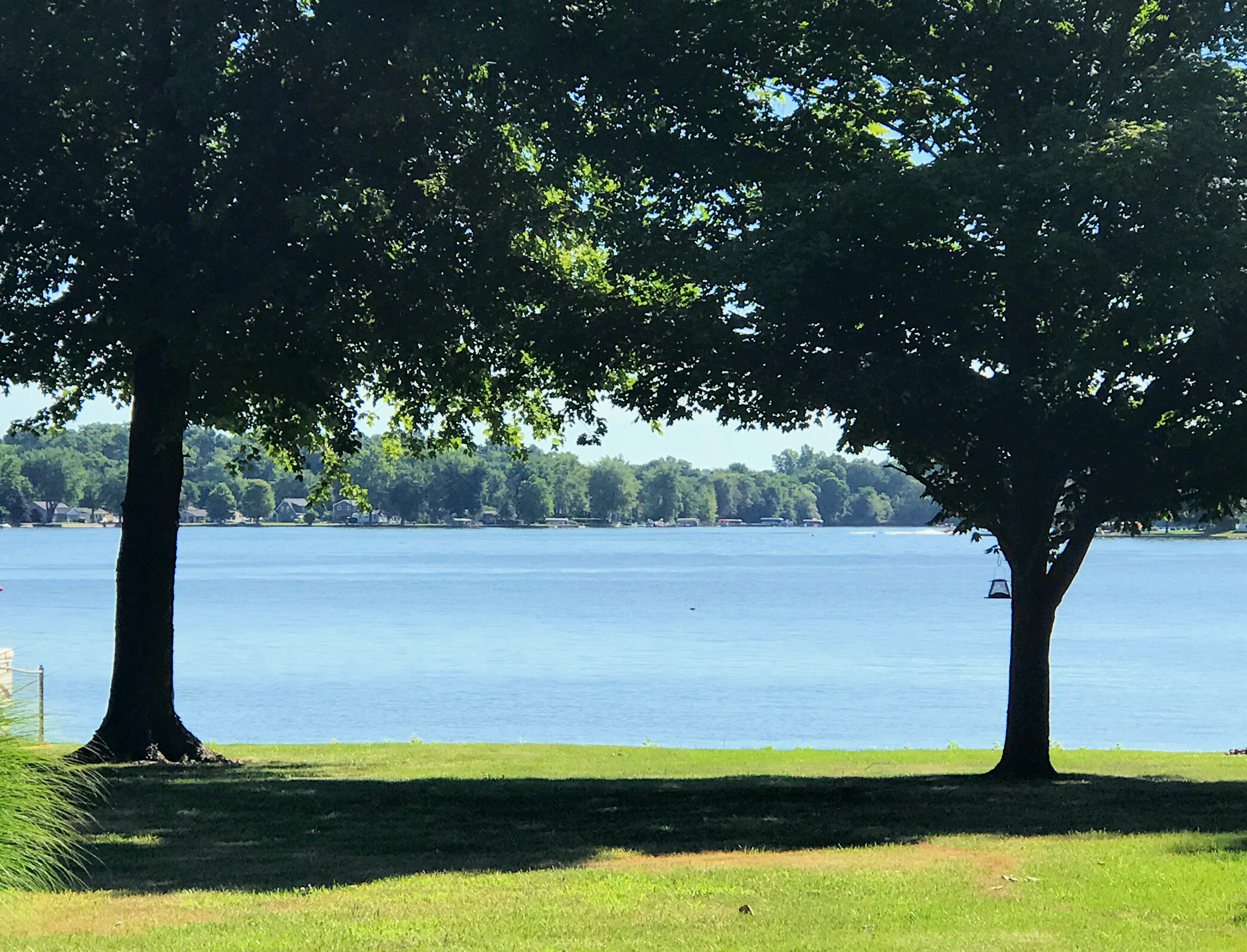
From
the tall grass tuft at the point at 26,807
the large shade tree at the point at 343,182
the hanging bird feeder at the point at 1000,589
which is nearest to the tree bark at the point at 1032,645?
the large shade tree at the point at 343,182

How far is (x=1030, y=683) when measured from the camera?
18.9 metres

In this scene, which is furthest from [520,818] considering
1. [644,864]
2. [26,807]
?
[26,807]

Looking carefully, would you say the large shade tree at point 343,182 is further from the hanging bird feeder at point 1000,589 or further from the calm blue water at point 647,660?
the hanging bird feeder at point 1000,589

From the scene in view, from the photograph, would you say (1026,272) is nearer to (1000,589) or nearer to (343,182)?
(343,182)

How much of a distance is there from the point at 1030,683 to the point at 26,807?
13013mm

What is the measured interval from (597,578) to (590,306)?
114 m

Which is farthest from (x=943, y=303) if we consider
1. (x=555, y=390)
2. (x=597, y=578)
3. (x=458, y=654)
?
(x=597, y=578)

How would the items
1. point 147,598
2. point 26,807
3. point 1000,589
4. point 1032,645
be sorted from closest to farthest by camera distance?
point 26,807 → point 1032,645 → point 147,598 → point 1000,589

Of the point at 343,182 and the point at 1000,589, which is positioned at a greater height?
the point at 343,182

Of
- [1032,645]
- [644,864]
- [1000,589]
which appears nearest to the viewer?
[644,864]

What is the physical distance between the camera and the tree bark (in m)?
18.6

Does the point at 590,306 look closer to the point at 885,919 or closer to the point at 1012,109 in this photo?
the point at 1012,109

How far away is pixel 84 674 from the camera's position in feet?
168

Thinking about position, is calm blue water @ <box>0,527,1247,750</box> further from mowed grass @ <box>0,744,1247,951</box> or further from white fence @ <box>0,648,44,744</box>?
mowed grass @ <box>0,744,1247,951</box>
